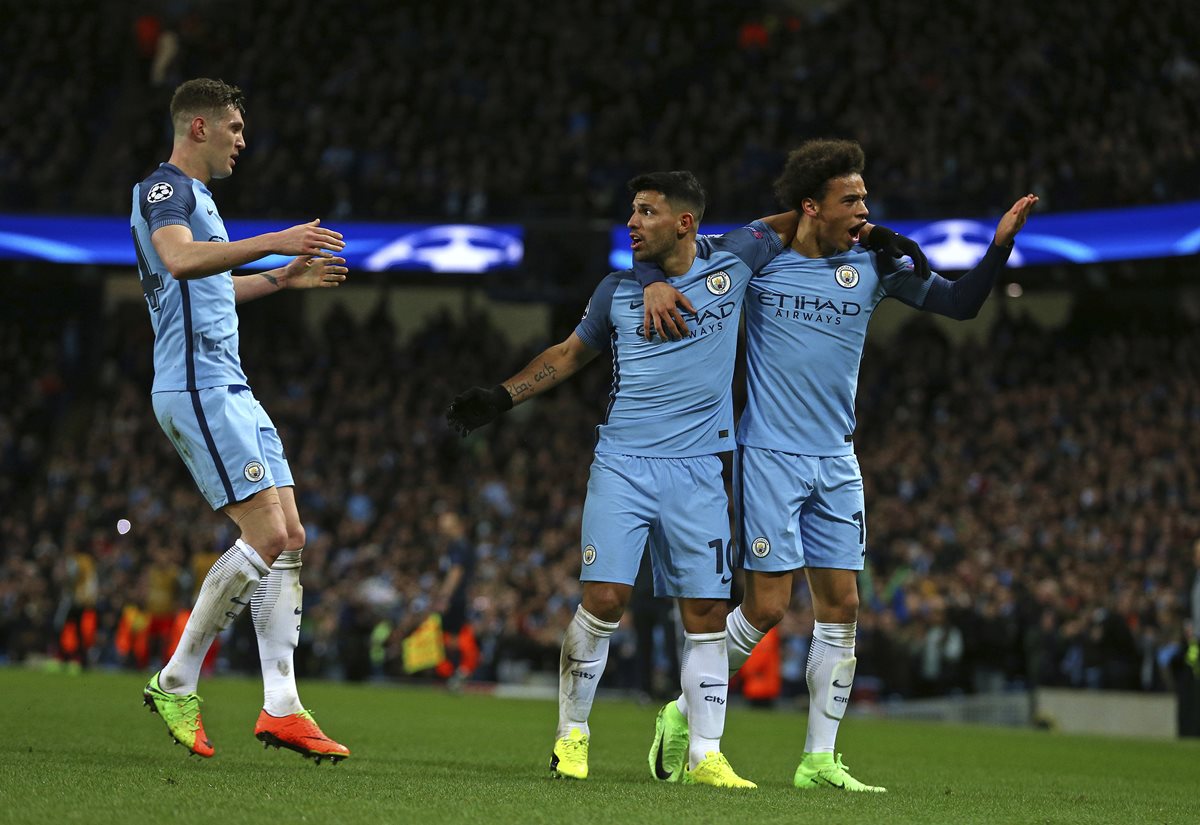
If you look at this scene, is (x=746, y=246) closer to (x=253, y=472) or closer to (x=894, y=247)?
(x=894, y=247)

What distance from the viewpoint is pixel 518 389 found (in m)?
6.24

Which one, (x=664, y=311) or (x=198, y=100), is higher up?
(x=198, y=100)

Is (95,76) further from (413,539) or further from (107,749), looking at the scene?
(107,749)

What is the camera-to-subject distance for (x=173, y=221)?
5.81 meters

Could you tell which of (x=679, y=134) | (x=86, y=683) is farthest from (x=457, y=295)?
(x=86, y=683)

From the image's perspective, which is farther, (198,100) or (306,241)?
(198,100)

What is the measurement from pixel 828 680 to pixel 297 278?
8.73 feet

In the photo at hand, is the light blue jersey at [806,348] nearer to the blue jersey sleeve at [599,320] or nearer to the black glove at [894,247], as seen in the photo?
the black glove at [894,247]

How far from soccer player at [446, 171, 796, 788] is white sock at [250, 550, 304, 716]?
887 millimetres

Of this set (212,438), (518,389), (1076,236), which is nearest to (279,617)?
(212,438)

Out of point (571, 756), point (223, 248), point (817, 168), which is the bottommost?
point (571, 756)

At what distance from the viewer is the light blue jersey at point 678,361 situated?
6.09m

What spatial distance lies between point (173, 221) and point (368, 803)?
7.61 feet

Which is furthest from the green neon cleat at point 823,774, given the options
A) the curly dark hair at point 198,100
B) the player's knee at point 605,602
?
the curly dark hair at point 198,100
